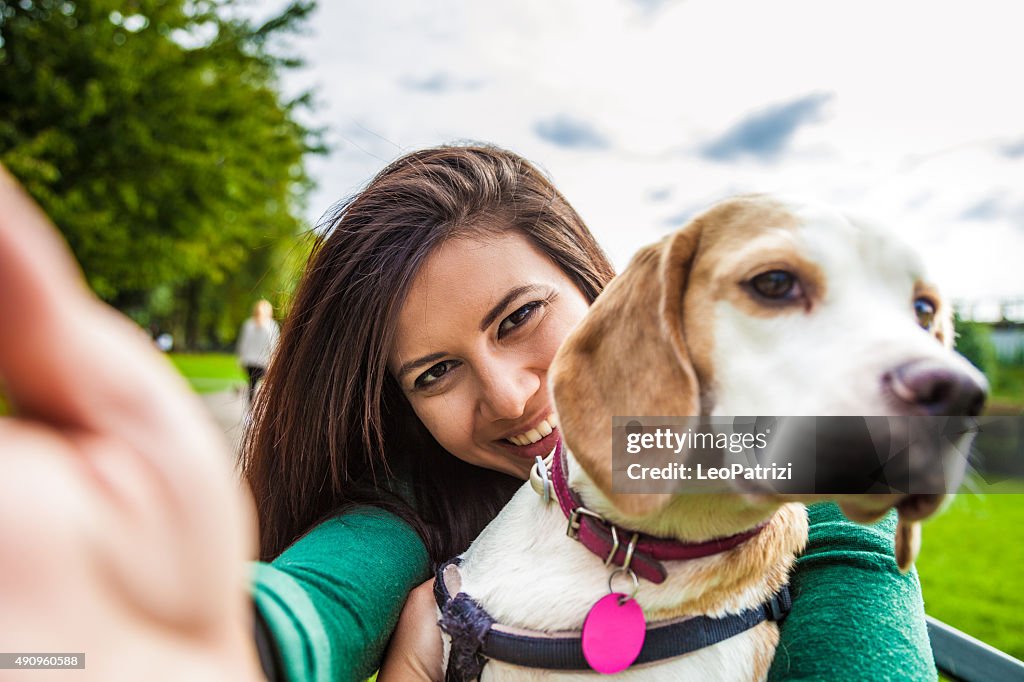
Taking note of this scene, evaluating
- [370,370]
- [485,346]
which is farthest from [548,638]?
[370,370]

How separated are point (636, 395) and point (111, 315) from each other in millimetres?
970

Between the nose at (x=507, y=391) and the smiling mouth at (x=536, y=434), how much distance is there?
86 millimetres

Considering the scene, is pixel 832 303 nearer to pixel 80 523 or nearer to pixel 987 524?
pixel 80 523

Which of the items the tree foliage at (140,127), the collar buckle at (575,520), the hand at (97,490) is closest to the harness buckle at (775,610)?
the collar buckle at (575,520)

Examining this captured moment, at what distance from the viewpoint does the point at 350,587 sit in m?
1.44

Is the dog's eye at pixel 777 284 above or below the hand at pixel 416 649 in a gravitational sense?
above

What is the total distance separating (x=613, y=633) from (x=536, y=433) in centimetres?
67

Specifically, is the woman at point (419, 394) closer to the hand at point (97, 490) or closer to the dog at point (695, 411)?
the dog at point (695, 411)

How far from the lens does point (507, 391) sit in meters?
1.77

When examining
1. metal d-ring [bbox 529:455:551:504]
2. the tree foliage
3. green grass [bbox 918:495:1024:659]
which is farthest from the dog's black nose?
the tree foliage

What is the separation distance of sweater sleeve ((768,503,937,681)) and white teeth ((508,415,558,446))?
2.24ft

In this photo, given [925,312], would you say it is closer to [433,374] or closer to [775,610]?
[775,610]

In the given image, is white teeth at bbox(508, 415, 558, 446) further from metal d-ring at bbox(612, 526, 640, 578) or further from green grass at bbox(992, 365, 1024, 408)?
green grass at bbox(992, 365, 1024, 408)

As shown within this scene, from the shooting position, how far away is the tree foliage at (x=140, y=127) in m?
9.16
